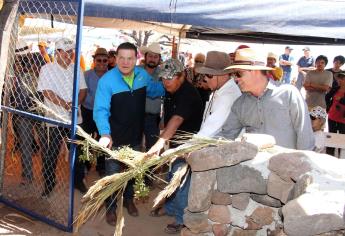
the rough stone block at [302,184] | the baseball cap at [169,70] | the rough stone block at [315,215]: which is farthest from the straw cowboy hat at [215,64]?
the rough stone block at [315,215]

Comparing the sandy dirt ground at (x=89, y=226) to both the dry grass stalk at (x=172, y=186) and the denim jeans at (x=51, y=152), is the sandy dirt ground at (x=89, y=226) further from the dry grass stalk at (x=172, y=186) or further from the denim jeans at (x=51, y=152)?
the dry grass stalk at (x=172, y=186)

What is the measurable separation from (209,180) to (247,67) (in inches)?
32.8

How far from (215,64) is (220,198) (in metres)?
1.17

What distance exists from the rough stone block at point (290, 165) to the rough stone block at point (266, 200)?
0.22m

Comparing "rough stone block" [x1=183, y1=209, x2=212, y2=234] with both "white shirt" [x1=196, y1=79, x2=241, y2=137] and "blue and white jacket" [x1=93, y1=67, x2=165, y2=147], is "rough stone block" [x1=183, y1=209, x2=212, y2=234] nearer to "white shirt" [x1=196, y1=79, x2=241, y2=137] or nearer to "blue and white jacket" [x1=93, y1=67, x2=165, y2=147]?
"white shirt" [x1=196, y1=79, x2=241, y2=137]

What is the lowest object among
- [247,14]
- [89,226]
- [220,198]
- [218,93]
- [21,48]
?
[89,226]

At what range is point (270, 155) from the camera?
291 centimetres

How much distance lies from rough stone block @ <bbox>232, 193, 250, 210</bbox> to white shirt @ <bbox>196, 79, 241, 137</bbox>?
1.77ft

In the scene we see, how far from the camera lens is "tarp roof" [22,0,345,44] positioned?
3.69 meters

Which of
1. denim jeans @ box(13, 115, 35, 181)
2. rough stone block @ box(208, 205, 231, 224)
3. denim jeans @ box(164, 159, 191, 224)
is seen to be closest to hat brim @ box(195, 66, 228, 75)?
denim jeans @ box(164, 159, 191, 224)

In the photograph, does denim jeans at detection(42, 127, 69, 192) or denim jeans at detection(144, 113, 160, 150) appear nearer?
denim jeans at detection(42, 127, 69, 192)

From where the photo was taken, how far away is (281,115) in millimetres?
3105

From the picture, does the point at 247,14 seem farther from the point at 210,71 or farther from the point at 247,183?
the point at 247,183

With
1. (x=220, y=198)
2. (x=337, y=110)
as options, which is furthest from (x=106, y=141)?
(x=337, y=110)
